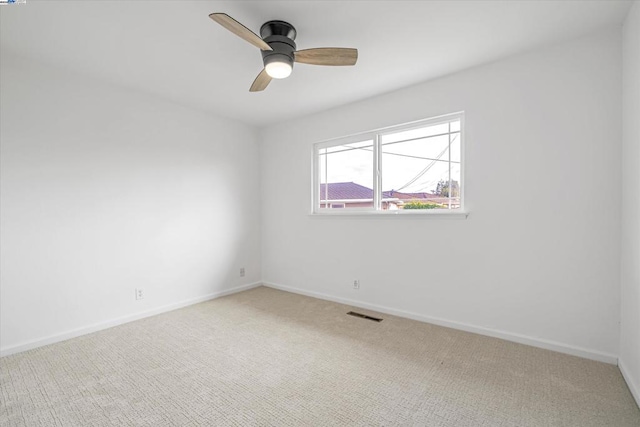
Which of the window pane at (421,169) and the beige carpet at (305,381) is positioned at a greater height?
→ the window pane at (421,169)

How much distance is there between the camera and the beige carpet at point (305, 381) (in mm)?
1691

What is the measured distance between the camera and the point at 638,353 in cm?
178

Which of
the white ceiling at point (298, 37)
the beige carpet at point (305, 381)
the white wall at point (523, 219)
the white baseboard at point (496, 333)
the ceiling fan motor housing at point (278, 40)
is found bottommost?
the beige carpet at point (305, 381)

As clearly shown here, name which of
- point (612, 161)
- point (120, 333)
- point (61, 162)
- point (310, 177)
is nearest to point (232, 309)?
point (120, 333)

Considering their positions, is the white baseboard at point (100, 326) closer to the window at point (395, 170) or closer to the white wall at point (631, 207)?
the window at point (395, 170)

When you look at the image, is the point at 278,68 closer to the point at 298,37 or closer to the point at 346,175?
the point at 298,37

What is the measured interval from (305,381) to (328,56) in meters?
2.22

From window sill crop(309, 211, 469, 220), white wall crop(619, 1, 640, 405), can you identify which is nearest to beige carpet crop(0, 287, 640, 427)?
white wall crop(619, 1, 640, 405)

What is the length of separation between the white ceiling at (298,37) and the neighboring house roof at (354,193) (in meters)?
1.16

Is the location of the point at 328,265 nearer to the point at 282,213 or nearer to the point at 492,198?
the point at 282,213

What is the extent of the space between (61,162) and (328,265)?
116 inches

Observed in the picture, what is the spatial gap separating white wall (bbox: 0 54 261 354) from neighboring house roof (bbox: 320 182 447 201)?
139 cm

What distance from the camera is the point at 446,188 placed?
304cm

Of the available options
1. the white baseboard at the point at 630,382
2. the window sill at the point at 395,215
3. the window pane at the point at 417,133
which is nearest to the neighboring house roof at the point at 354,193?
the window sill at the point at 395,215
